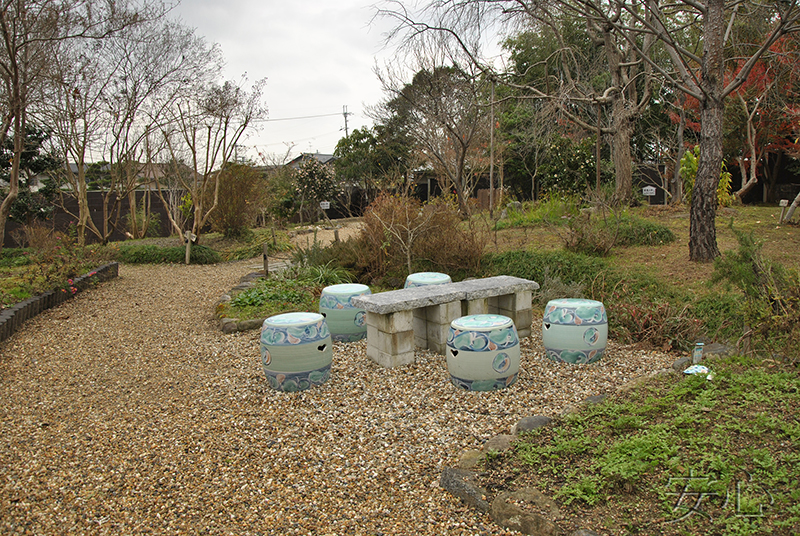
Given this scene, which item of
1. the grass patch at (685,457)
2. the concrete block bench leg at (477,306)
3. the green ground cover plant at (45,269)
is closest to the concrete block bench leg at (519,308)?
the concrete block bench leg at (477,306)

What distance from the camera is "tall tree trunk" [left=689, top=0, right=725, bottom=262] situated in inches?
229

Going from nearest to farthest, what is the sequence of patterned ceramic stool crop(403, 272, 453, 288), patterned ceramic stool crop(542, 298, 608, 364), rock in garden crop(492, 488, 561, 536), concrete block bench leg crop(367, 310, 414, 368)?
rock in garden crop(492, 488, 561, 536) → patterned ceramic stool crop(542, 298, 608, 364) → concrete block bench leg crop(367, 310, 414, 368) → patterned ceramic stool crop(403, 272, 453, 288)

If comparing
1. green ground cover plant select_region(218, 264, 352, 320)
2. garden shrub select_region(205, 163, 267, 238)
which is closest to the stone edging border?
green ground cover plant select_region(218, 264, 352, 320)

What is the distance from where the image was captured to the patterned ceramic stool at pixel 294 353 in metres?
3.64

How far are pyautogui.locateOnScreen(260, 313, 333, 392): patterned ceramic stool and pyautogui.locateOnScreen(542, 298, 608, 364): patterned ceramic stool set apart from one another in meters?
1.72

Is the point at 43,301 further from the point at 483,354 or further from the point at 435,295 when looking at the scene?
the point at 483,354

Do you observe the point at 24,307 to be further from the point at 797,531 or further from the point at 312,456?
the point at 797,531

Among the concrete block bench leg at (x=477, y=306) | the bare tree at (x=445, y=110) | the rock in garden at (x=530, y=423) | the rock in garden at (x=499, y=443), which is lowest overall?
the rock in garden at (x=499, y=443)

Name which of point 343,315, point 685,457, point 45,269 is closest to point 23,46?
point 45,269

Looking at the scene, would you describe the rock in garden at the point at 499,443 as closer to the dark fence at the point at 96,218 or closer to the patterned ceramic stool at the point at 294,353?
the patterned ceramic stool at the point at 294,353

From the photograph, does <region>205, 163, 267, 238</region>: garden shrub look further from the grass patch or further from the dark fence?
the grass patch

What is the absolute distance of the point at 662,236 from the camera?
Answer: 7234 mm

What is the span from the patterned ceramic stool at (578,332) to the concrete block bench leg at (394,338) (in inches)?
42.5

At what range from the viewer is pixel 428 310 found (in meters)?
4.43
